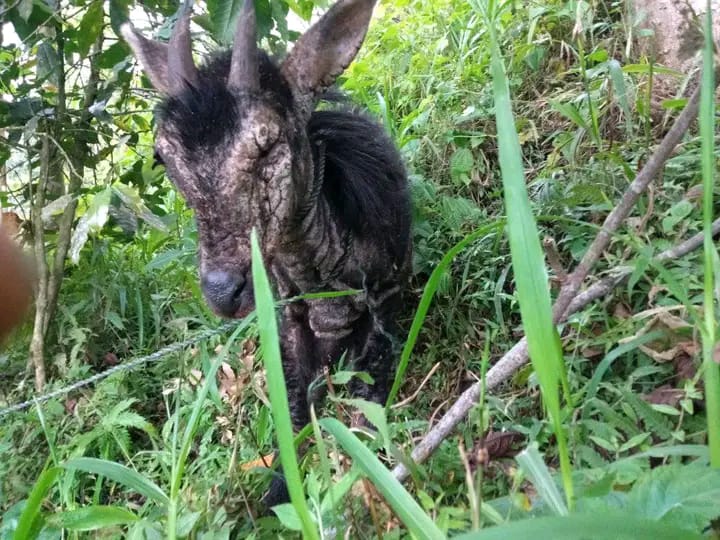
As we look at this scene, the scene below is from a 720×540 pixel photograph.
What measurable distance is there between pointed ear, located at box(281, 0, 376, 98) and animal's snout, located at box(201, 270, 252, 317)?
72 centimetres

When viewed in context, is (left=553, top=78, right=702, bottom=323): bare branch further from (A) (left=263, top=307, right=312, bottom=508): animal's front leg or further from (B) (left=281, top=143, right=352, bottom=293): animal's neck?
(A) (left=263, top=307, right=312, bottom=508): animal's front leg

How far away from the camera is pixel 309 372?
281 cm

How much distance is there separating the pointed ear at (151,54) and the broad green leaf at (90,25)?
23 centimetres

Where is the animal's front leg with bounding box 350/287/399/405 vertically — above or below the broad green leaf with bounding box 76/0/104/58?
below

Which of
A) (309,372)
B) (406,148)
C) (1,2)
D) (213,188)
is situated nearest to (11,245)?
(213,188)

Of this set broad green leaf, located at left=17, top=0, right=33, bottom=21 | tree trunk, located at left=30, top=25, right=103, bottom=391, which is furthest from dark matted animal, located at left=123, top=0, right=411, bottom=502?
tree trunk, located at left=30, top=25, right=103, bottom=391

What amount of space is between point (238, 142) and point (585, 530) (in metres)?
1.61

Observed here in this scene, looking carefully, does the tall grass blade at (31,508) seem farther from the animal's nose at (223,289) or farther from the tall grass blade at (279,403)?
the animal's nose at (223,289)

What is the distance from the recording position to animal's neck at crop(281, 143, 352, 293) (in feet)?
8.11

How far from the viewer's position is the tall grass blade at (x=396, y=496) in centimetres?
92

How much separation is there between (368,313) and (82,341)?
4.13ft

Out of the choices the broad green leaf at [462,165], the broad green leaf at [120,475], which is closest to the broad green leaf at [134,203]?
the broad green leaf at [120,475]

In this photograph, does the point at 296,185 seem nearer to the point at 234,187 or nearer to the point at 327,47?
the point at 234,187

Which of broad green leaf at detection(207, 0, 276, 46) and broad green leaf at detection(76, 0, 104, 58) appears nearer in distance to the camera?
broad green leaf at detection(207, 0, 276, 46)
